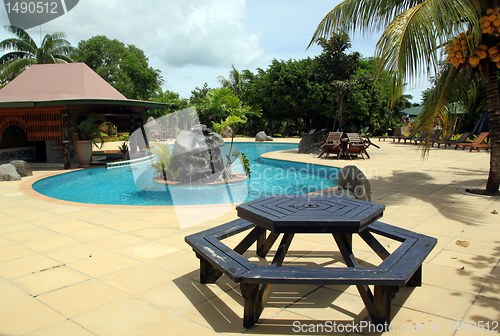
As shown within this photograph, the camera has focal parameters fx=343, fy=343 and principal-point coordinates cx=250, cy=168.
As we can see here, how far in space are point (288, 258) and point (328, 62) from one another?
1751cm

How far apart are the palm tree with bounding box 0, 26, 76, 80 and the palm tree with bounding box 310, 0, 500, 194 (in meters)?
25.2

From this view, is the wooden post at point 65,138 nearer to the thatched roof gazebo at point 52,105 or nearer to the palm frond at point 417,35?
the thatched roof gazebo at point 52,105

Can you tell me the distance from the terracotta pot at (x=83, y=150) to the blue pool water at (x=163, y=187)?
2.09ft

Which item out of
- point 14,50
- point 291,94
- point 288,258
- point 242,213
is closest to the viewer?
point 242,213

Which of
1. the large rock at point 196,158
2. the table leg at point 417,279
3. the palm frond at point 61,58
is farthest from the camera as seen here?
the palm frond at point 61,58

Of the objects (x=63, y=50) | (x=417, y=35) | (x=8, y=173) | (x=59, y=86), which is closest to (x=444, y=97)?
(x=417, y=35)

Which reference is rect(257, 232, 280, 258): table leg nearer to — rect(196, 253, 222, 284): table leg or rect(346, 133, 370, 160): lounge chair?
rect(196, 253, 222, 284): table leg

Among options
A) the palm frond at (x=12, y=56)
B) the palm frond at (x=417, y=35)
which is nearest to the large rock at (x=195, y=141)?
the palm frond at (x=417, y=35)

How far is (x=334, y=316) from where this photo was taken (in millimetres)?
2742

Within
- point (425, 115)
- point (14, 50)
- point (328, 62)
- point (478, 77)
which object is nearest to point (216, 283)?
point (425, 115)

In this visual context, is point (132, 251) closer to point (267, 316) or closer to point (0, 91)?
point (267, 316)

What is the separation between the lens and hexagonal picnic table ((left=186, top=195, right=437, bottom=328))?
95.5 inches

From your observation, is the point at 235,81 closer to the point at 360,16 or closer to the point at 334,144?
the point at 334,144

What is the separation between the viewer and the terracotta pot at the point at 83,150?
13.0 m
